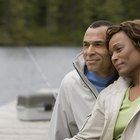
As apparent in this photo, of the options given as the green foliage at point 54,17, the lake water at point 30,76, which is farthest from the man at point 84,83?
the green foliage at point 54,17

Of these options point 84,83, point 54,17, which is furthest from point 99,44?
point 54,17

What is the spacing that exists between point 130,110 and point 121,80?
189 millimetres

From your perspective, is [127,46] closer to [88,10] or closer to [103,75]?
[103,75]

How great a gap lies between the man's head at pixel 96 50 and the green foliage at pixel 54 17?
53.9m

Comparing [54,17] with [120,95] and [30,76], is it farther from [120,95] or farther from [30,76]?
[120,95]

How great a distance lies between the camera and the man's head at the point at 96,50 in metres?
2.88

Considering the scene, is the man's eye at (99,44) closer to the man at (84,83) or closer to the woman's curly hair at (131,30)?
the man at (84,83)

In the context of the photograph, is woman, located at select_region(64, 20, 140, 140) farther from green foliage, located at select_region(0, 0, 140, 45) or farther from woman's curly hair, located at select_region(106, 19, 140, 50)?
green foliage, located at select_region(0, 0, 140, 45)

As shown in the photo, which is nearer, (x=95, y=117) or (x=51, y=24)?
(x=95, y=117)

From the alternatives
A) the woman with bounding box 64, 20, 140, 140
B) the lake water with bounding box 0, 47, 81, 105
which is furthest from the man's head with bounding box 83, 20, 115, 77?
the lake water with bounding box 0, 47, 81, 105

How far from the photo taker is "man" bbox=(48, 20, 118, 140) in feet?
9.48

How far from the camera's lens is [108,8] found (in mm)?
63000

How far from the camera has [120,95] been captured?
254cm

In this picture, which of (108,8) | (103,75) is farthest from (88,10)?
(103,75)
